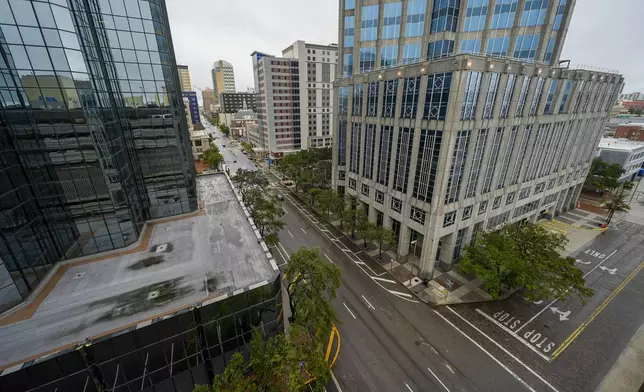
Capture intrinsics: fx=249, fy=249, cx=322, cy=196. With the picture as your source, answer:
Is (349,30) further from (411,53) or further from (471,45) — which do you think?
(471,45)

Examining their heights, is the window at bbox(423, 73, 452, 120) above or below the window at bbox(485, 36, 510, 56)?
below

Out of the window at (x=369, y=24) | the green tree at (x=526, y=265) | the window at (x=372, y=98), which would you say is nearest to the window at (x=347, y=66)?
the window at (x=369, y=24)

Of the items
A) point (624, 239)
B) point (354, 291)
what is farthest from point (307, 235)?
point (624, 239)

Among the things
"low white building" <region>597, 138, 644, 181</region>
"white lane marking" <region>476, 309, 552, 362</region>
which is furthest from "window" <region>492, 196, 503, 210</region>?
"low white building" <region>597, 138, 644, 181</region>

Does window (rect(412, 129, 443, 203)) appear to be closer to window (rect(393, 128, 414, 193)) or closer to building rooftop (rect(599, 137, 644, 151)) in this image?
window (rect(393, 128, 414, 193))

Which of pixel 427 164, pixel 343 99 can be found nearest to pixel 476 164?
pixel 427 164
